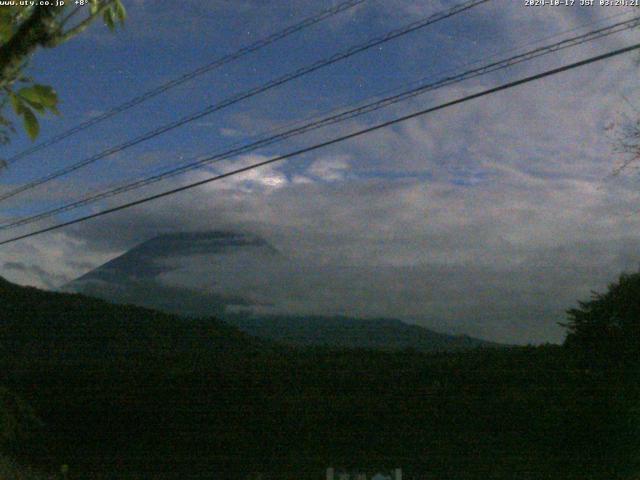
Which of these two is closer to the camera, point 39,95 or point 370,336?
point 39,95

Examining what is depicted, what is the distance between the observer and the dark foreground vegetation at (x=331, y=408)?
9312mm

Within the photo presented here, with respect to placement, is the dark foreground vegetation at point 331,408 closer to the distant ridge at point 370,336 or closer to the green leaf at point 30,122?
the distant ridge at point 370,336

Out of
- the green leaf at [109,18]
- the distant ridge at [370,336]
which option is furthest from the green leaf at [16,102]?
the distant ridge at [370,336]

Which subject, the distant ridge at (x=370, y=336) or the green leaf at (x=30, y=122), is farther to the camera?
the distant ridge at (x=370, y=336)

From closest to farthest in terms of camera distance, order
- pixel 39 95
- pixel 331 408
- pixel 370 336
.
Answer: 1. pixel 39 95
2. pixel 331 408
3. pixel 370 336

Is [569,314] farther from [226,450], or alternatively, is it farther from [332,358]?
[226,450]

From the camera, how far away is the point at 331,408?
33.7 feet

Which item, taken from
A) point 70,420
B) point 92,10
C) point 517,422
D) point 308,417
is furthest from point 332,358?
point 92,10

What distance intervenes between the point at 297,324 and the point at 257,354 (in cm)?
102

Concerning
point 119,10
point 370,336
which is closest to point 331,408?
point 370,336

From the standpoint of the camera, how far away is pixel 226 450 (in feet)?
35.2

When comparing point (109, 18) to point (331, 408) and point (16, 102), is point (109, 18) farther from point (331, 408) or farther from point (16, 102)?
point (331, 408)

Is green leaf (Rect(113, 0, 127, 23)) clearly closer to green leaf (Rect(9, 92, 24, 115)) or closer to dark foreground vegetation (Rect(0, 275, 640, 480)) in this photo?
green leaf (Rect(9, 92, 24, 115))

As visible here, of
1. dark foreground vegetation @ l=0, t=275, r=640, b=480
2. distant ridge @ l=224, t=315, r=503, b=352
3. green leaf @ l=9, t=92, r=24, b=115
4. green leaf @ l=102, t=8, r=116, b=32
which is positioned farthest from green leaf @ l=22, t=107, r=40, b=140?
distant ridge @ l=224, t=315, r=503, b=352
